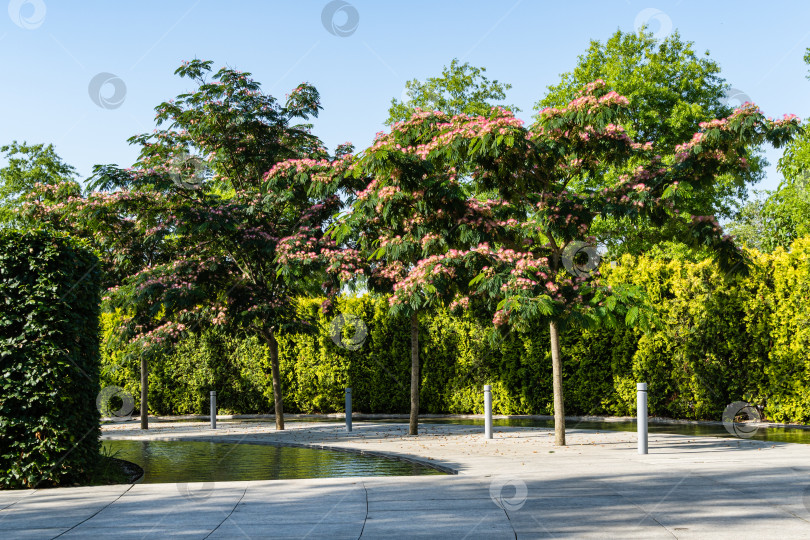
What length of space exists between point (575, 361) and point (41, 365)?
14.1 m

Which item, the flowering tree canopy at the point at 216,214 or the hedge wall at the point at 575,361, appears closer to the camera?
the flowering tree canopy at the point at 216,214

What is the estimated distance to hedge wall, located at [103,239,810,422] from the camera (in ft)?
52.2

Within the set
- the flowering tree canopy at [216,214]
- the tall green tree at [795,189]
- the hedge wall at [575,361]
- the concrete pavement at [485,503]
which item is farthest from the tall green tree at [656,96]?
the concrete pavement at [485,503]

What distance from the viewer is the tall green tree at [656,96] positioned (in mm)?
28016

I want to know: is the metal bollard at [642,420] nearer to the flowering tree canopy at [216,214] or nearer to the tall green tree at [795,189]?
the flowering tree canopy at [216,214]

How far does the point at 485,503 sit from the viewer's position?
22.6 ft

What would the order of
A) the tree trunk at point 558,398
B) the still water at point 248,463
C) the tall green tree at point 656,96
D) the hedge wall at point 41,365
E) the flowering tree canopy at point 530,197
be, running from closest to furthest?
the hedge wall at point 41,365, the still water at point 248,463, the flowering tree canopy at point 530,197, the tree trunk at point 558,398, the tall green tree at point 656,96

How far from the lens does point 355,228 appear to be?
13.8 metres

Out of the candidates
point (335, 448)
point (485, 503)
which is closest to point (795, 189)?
point (335, 448)

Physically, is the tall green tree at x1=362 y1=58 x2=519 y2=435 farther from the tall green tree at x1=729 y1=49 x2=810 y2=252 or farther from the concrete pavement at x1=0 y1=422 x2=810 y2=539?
the tall green tree at x1=729 y1=49 x2=810 y2=252

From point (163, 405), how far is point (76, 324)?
53.8ft

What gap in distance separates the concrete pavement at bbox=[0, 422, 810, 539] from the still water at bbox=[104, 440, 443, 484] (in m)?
1.04

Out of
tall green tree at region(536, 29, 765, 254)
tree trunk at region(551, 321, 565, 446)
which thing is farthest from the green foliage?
tree trunk at region(551, 321, 565, 446)

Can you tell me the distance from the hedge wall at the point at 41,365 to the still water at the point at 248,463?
135cm
